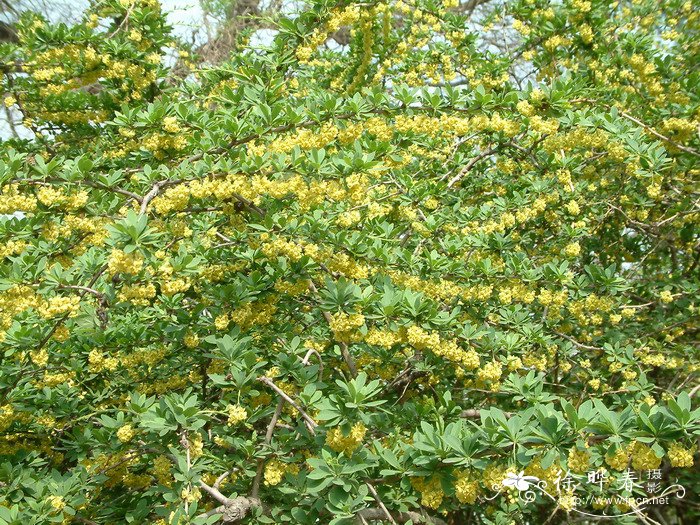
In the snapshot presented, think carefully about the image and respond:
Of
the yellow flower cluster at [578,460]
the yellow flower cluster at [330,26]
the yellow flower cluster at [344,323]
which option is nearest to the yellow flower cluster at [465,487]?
the yellow flower cluster at [578,460]

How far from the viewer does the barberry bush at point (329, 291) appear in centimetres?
241

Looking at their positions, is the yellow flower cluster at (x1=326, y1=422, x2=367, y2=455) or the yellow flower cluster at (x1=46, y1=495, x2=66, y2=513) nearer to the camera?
the yellow flower cluster at (x1=326, y1=422, x2=367, y2=455)

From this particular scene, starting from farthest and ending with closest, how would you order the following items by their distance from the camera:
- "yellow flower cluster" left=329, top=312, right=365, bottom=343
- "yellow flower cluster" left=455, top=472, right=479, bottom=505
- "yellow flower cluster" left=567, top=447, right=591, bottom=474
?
"yellow flower cluster" left=329, top=312, right=365, bottom=343
"yellow flower cluster" left=455, top=472, right=479, bottom=505
"yellow flower cluster" left=567, top=447, right=591, bottom=474

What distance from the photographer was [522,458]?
2.11 m

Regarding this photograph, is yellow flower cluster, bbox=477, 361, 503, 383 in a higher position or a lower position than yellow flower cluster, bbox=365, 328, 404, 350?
lower

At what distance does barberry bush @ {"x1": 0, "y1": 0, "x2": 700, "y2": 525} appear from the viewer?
2410 millimetres

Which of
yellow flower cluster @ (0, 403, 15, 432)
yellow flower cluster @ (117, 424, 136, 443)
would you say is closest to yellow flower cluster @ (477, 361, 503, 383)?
yellow flower cluster @ (117, 424, 136, 443)

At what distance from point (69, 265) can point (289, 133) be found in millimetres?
1190

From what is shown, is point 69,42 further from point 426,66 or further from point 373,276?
point 426,66

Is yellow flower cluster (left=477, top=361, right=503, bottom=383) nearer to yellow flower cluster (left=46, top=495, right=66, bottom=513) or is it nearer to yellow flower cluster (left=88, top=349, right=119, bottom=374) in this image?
yellow flower cluster (left=88, top=349, right=119, bottom=374)

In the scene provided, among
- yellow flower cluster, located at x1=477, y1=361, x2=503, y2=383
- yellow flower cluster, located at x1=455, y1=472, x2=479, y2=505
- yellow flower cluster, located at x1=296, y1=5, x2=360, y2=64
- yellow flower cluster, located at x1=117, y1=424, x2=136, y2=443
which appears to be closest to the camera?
yellow flower cluster, located at x1=455, y1=472, x2=479, y2=505

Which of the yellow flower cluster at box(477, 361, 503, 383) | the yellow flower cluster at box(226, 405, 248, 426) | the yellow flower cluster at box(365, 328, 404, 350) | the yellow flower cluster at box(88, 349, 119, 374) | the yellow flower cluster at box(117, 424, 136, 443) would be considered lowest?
the yellow flower cluster at box(117, 424, 136, 443)

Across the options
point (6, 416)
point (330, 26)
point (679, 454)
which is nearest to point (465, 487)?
point (679, 454)

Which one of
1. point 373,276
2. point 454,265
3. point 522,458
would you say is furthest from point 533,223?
point 522,458
